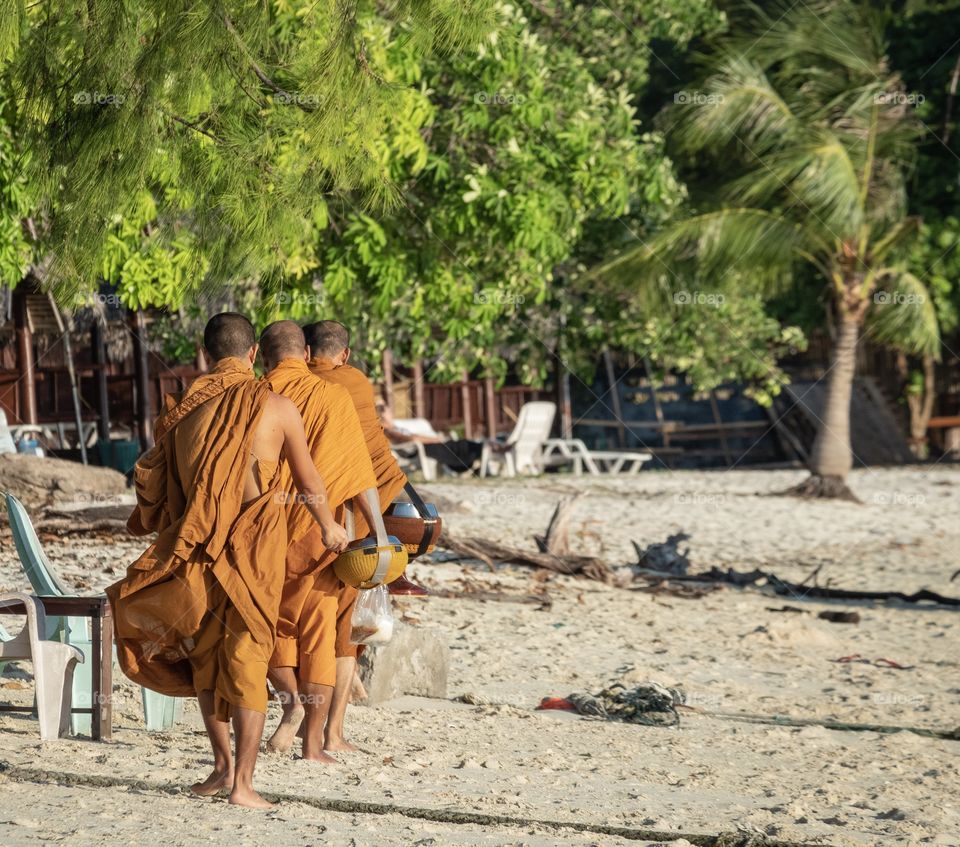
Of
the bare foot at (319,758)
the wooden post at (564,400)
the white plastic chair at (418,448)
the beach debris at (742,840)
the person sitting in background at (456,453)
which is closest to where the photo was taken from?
the beach debris at (742,840)

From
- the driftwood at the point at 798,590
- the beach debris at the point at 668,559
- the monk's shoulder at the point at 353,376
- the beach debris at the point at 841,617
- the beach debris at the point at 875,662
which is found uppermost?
the monk's shoulder at the point at 353,376

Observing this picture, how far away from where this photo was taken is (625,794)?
4488mm

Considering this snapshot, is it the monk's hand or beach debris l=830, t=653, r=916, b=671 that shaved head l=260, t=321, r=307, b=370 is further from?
beach debris l=830, t=653, r=916, b=671

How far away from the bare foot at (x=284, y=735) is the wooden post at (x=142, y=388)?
34.0ft

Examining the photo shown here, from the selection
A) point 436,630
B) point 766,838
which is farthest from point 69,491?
point 766,838

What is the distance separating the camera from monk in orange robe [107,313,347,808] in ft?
13.1

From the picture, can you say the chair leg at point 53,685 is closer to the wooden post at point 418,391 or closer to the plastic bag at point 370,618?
the plastic bag at point 370,618

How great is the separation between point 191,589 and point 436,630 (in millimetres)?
3664

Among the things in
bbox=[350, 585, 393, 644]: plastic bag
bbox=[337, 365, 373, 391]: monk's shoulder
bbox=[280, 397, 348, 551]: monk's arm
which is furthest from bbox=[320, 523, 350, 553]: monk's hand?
bbox=[337, 365, 373, 391]: monk's shoulder

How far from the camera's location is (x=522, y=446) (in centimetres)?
1694

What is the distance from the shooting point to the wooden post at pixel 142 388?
1467 cm

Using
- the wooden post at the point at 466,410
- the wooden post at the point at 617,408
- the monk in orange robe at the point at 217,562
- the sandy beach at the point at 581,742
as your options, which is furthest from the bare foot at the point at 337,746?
the wooden post at the point at 617,408

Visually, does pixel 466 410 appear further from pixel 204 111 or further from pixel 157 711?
pixel 157 711

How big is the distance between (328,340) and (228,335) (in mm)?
815
